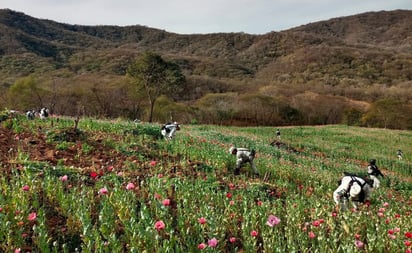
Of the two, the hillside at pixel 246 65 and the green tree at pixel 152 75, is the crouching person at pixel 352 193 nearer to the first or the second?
the green tree at pixel 152 75

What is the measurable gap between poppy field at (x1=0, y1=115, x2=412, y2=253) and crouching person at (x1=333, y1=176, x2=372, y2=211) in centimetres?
16

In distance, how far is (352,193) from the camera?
209 inches

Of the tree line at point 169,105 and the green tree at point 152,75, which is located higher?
the green tree at point 152,75

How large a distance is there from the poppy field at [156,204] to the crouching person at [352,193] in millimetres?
162

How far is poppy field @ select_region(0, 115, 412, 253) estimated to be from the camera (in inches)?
153

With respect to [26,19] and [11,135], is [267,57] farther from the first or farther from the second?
[11,135]

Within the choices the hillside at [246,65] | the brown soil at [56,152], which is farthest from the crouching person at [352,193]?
the hillside at [246,65]

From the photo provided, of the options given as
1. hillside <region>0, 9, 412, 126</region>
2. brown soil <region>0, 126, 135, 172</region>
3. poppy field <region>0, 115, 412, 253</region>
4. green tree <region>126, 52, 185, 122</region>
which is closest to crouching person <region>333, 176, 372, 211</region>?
poppy field <region>0, 115, 412, 253</region>

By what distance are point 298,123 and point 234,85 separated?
44.4m

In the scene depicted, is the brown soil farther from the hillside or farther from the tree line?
the hillside

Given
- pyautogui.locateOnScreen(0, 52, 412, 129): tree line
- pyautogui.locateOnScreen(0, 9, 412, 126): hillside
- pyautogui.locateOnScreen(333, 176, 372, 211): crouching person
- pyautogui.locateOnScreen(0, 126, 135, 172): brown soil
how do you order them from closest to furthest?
pyautogui.locateOnScreen(333, 176, 372, 211): crouching person < pyautogui.locateOnScreen(0, 126, 135, 172): brown soil < pyautogui.locateOnScreen(0, 52, 412, 129): tree line < pyautogui.locateOnScreen(0, 9, 412, 126): hillside

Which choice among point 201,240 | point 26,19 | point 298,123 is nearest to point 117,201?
point 201,240

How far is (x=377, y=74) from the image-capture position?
117 metres

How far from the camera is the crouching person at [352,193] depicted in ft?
17.3
